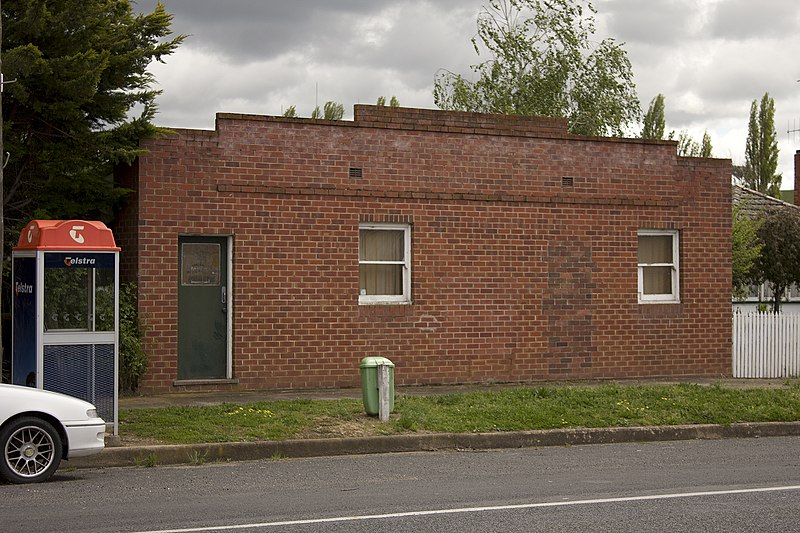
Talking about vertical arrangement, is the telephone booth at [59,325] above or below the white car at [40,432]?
above

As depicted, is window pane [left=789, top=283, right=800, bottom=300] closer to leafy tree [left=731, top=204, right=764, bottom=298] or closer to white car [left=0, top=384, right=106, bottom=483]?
leafy tree [left=731, top=204, right=764, bottom=298]

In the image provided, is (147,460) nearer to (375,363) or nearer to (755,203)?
(375,363)

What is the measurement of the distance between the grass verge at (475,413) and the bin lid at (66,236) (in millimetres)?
2145

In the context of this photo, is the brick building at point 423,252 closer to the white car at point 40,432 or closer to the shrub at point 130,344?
the shrub at point 130,344

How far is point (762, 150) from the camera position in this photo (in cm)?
6412

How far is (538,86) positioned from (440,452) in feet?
84.8

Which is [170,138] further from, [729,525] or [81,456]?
[729,525]

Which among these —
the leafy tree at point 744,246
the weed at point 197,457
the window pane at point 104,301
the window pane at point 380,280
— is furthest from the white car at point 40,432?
the leafy tree at point 744,246

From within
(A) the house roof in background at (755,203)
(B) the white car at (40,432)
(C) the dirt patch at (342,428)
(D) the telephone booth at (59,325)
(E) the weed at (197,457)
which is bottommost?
(E) the weed at (197,457)

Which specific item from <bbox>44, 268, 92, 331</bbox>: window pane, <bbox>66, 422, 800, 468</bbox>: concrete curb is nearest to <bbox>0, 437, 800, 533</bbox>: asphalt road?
<bbox>66, 422, 800, 468</bbox>: concrete curb

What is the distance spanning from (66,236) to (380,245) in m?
7.10

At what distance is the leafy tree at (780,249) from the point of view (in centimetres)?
3070

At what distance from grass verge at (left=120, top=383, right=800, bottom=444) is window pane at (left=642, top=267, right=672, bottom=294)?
3705 millimetres

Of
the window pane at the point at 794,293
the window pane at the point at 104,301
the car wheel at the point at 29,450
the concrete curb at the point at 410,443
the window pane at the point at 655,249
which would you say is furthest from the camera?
the window pane at the point at 794,293
